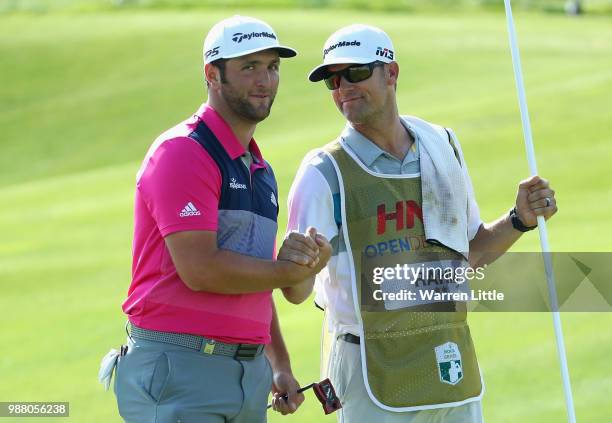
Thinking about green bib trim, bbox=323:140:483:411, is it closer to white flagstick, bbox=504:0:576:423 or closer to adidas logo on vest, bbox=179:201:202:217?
white flagstick, bbox=504:0:576:423

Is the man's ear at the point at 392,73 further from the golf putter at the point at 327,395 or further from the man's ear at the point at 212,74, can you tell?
the golf putter at the point at 327,395

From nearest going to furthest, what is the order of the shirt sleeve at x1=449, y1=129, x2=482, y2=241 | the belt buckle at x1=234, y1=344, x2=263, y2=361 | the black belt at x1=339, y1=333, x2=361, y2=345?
the belt buckle at x1=234, y1=344, x2=263, y2=361 → the black belt at x1=339, y1=333, x2=361, y2=345 → the shirt sleeve at x1=449, y1=129, x2=482, y2=241

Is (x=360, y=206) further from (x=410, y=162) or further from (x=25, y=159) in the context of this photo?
(x=25, y=159)

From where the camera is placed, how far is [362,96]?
17.8 feet

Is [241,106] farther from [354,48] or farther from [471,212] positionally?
[471,212]

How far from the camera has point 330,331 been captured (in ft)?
18.0

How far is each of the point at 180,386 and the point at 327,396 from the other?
705 millimetres

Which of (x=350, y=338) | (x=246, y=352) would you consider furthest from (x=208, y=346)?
(x=350, y=338)

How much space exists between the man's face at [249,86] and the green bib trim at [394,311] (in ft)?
1.54

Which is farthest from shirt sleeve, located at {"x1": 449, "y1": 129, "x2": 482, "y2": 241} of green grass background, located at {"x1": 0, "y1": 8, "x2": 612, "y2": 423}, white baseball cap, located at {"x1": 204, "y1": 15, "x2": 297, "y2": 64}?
green grass background, located at {"x1": 0, "y1": 8, "x2": 612, "y2": 423}

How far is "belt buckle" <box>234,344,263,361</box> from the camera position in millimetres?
4961

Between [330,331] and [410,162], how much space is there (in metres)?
0.83

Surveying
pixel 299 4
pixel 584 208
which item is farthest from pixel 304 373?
pixel 299 4

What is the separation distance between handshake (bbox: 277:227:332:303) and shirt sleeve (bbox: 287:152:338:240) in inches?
15.4
